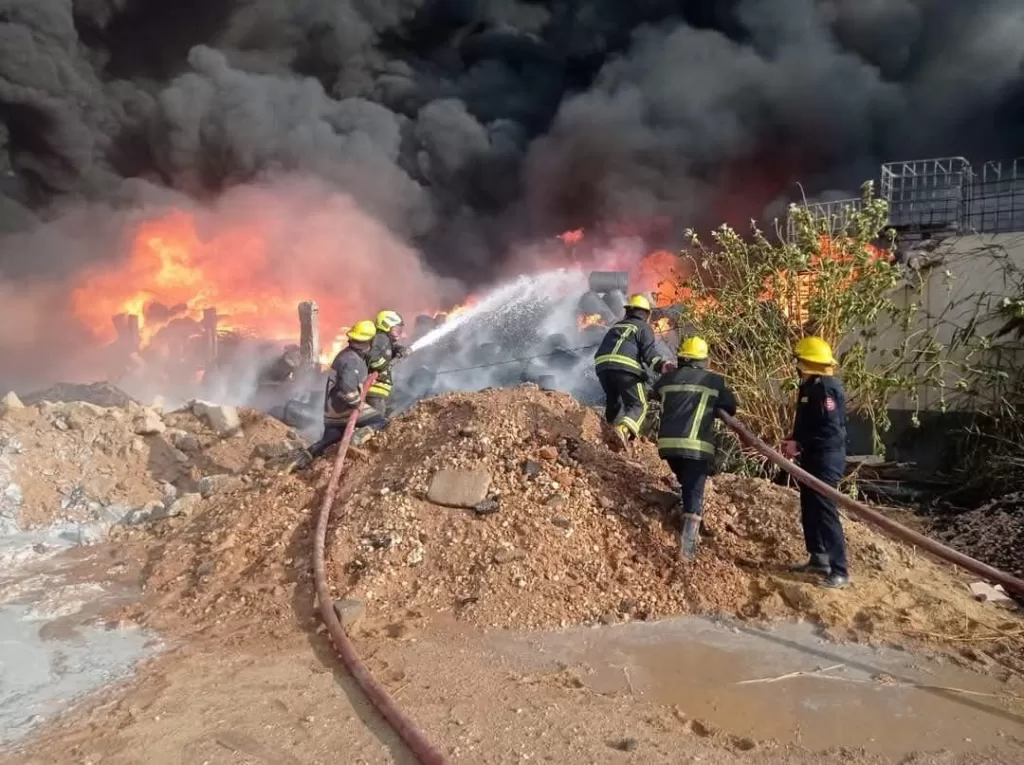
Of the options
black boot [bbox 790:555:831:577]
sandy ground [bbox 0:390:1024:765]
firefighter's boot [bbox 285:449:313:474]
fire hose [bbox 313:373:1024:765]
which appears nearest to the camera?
fire hose [bbox 313:373:1024:765]

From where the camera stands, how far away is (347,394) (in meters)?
7.95

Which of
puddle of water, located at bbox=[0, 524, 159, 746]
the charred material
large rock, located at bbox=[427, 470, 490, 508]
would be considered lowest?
puddle of water, located at bbox=[0, 524, 159, 746]

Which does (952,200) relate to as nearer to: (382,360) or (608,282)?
(608,282)

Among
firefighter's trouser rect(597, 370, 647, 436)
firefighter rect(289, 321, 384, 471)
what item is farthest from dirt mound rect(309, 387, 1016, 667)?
firefighter rect(289, 321, 384, 471)

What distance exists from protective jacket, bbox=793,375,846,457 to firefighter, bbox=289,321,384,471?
4.30 m

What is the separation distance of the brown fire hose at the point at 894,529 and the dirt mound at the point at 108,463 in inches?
216

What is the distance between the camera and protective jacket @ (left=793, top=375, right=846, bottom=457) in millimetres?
5391

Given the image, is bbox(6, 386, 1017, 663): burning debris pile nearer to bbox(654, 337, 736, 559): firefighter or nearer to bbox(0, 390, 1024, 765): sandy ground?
bbox(0, 390, 1024, 765): sandy ground

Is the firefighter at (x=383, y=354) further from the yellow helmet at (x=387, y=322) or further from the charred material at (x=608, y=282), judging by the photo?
the charred material at (x=608, y=282)

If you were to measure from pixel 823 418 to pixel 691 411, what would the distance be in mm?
908

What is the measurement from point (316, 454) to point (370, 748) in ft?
15.6

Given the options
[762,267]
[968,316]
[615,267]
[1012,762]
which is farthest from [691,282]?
[615,267]

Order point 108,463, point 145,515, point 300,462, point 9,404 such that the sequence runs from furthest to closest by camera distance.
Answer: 1. point 9,404
2. point 108,463
3. point 145,515
4. point 300,462

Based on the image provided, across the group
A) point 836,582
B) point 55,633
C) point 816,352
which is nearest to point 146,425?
point 55,633
